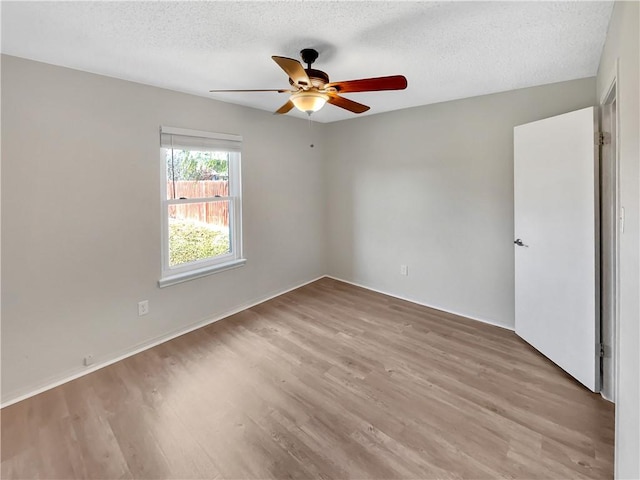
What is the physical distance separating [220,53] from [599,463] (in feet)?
10.6

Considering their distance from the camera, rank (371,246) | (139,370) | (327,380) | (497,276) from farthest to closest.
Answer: (371,246)
(497,276)
(139,370)
(327,380)

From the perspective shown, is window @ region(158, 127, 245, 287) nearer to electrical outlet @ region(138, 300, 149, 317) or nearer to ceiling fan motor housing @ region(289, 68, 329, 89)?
electrical outlet @ region(138, 300, 149, 317)

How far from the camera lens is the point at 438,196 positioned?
11.5ft

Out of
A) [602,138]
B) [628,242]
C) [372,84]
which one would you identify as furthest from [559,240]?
[372,84]

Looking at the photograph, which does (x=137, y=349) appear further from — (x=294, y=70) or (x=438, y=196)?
(x=438, y=196)

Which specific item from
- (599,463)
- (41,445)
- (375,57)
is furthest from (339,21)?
(41,445)

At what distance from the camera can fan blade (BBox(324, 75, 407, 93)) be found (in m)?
1.75

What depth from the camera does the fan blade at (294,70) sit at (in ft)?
5.04

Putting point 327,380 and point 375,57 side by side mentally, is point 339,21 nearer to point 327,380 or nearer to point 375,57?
point 375,57

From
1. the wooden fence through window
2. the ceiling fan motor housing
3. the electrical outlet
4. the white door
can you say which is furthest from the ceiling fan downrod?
the electrical outlet

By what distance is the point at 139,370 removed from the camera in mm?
2463

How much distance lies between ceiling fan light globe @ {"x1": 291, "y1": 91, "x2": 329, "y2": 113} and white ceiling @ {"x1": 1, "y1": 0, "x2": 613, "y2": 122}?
0.30 metres

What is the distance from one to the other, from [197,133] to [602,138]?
329 cm

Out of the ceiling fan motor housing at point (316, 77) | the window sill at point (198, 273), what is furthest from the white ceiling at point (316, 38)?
the window sill at point (198, 273)
